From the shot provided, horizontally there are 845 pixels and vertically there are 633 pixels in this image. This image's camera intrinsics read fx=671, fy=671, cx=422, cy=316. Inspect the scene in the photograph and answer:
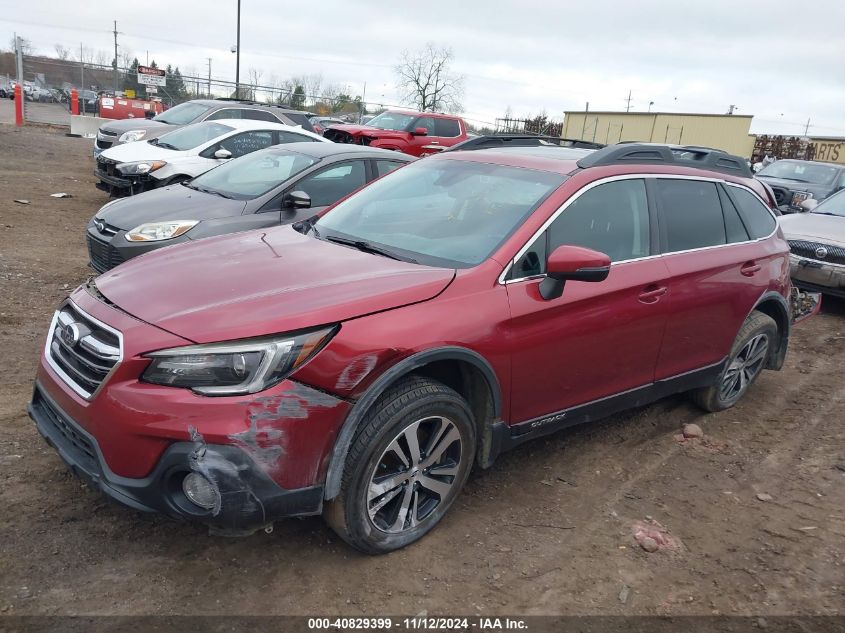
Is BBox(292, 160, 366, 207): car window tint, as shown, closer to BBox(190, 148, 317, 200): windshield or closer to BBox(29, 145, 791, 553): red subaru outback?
BBox(190, 148, 317, 200): windshield

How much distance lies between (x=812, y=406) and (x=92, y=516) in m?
5.10

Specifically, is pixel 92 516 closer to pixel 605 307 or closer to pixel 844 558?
pixel 605 307

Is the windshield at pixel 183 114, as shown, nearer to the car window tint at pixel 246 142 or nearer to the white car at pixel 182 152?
the white car at pixel 182 152

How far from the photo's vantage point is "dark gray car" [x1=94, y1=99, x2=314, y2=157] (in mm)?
13523

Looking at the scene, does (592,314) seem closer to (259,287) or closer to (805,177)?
(259,287)

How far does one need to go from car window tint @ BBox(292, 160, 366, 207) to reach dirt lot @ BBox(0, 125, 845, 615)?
9.53ft

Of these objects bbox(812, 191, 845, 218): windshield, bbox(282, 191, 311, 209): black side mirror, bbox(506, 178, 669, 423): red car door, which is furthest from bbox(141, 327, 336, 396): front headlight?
bbox(812, 191, 845, 218): windshield

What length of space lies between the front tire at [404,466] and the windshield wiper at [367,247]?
68 centimetres

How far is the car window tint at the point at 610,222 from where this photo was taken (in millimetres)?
3553

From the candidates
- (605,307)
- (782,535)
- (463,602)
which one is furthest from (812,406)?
(463,602)

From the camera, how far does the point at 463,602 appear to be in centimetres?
281

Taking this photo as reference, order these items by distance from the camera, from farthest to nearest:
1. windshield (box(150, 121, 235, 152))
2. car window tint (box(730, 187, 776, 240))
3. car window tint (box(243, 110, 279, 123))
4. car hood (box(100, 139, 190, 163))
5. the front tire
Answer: car window tint (box(243, 110, 279, 123)) < windshield (box(150, 121, 235, 152)) < car hood (box(100, 139, 190, 163)) < car window tint (box(730, 187, 776, 240)) < the front tire

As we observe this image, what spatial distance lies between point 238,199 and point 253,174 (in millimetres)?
628

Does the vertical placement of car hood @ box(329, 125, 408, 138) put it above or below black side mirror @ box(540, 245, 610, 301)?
above
